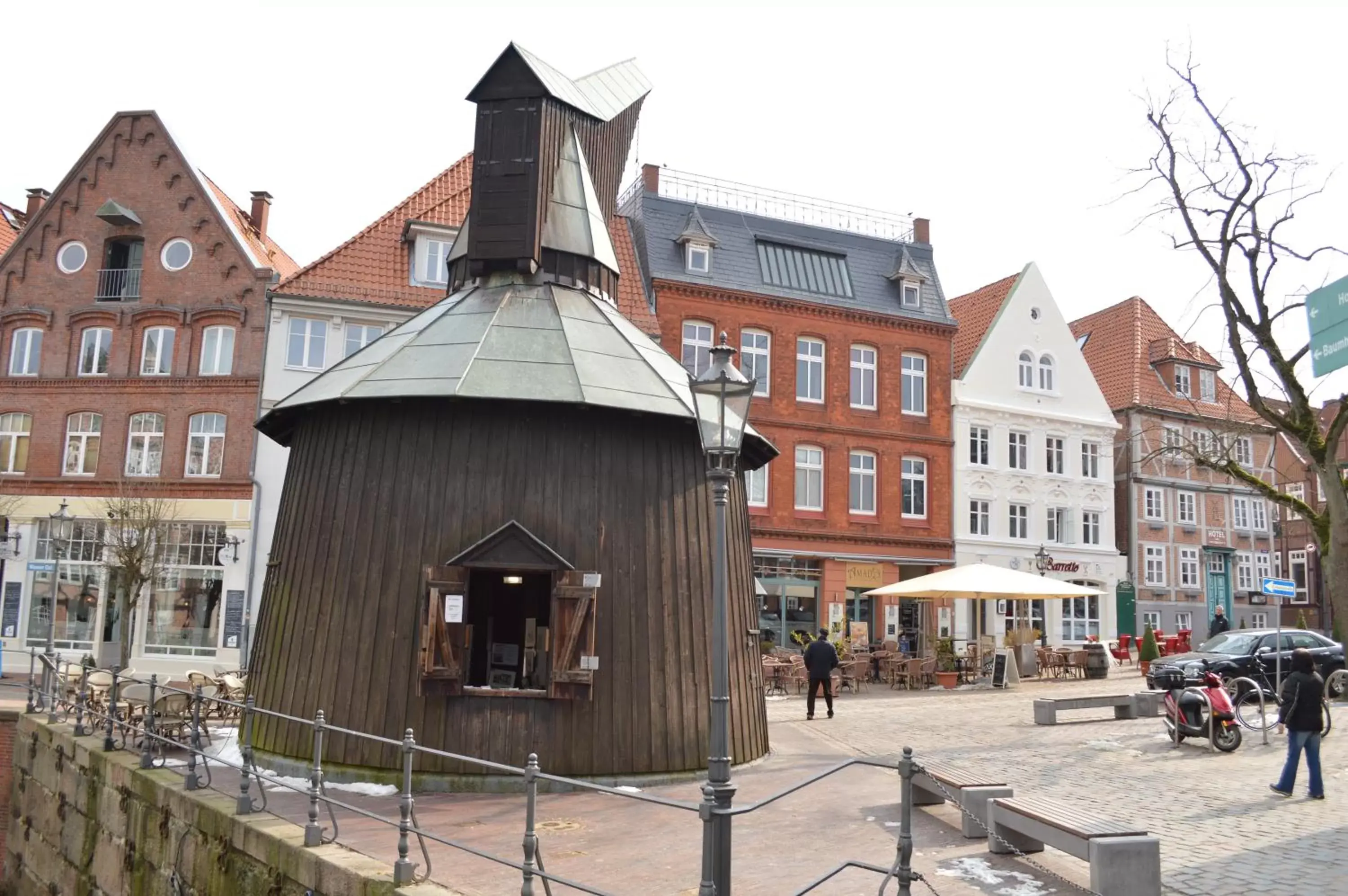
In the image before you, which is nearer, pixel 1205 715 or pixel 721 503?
pixel 721 503

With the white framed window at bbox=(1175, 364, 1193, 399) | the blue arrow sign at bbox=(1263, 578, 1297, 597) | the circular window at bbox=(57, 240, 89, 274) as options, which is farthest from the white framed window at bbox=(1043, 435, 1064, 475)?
the circular window at bbox=(57, 240, 89, 274)

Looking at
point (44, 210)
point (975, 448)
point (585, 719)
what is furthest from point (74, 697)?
point (975, 448)

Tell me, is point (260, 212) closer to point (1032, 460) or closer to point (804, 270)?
point (804, 270)

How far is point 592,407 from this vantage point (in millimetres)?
12430

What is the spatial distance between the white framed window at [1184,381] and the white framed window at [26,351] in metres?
36.5

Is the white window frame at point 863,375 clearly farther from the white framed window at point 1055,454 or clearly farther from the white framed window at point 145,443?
the white framed window at point 145,443

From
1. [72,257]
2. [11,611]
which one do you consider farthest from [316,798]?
[72,257]

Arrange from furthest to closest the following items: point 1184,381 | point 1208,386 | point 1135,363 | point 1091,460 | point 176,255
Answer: point 1208,386 → point 1184,381 → point 1135,363 → point 1091,460 → point 176,255

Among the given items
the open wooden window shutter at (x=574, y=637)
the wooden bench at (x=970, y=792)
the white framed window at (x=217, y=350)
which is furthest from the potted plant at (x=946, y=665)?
the white framed window at (x=217, y=350)

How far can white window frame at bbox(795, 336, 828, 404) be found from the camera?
32.6 meters

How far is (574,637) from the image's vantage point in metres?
11.7

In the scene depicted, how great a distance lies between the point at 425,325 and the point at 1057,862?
9.20m

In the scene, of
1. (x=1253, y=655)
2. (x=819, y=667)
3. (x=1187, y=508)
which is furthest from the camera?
(x=1187, y=508)

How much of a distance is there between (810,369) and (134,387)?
58.6 ft
